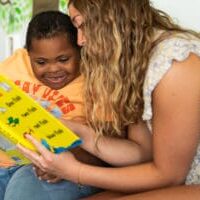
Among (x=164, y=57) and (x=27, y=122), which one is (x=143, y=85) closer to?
(x=164, y=57)

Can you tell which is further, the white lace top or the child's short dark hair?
the child's short dark hair

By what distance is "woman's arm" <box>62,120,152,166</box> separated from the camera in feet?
3.93

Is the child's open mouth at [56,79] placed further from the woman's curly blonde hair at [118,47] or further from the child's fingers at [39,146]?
the child's fingers at [39,146]

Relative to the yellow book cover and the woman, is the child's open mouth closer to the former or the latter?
the woman

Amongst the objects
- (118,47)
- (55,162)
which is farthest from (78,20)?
(55,162)

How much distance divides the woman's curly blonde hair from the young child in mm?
166

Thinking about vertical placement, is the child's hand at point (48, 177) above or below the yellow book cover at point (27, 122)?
below

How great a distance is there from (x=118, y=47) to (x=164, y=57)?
0.37 ft

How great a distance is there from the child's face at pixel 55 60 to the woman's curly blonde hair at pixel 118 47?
0.16 meters

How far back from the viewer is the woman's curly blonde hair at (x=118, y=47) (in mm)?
1030

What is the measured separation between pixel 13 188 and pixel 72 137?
0.91 feet

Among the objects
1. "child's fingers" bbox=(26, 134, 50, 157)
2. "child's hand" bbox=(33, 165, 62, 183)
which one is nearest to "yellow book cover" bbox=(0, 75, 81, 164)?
"child's fingers" bbox=(26, 134, 50, 157)

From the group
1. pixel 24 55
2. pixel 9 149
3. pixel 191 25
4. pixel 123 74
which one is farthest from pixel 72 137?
pixel 191 25

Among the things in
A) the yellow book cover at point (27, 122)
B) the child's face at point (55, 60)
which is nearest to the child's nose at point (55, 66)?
the child's face at point (55, 60)
